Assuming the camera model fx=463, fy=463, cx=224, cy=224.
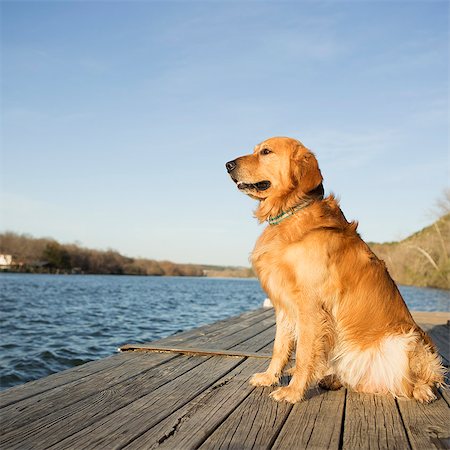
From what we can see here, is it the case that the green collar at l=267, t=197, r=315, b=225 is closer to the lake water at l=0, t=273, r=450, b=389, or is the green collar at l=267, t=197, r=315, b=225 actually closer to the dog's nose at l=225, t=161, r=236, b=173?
the dog's nose at l=225, t=161, r=236, b=173

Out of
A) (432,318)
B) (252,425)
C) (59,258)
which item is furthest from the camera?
(59,258)

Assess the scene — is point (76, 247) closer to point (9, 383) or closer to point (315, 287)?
point (9, 383)

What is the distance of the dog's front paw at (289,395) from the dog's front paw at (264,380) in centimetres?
35

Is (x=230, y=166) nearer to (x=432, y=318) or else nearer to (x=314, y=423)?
(x=314, y=423)

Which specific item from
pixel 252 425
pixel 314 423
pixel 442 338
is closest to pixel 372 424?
pixel 314 423

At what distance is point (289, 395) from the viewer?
297 cm

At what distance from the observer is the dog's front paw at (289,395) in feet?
9.71

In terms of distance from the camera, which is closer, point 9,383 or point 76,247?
point 9,383

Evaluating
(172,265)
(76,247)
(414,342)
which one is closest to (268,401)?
(414,342)

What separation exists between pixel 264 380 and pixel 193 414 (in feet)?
2.80

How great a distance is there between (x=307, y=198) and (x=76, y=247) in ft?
225

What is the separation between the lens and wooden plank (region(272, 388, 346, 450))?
2.27 m

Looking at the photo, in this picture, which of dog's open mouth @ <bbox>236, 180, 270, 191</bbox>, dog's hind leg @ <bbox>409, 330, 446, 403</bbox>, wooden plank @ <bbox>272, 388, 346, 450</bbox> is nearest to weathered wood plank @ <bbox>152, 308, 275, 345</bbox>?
dog's open mouth @ <bbox>236, 180, 270, 191</bbox>

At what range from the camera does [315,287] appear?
3.07 m
